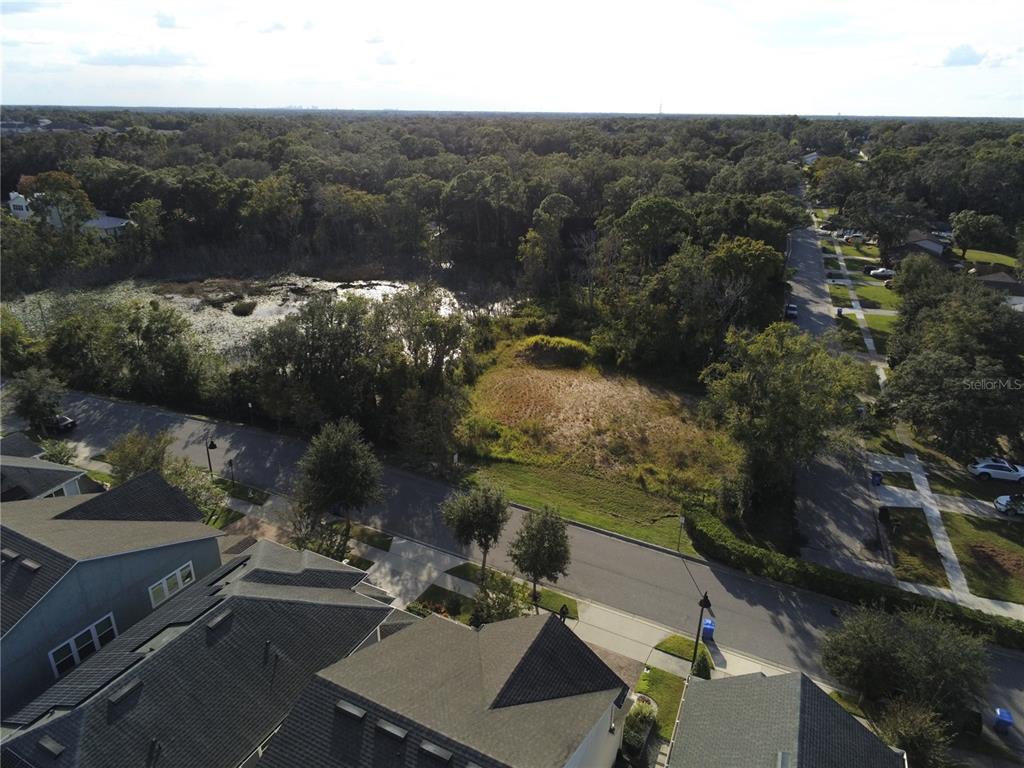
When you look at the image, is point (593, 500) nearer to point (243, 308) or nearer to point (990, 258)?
point (243, 308)

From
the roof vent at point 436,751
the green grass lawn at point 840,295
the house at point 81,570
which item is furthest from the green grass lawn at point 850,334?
the house at point 81,570

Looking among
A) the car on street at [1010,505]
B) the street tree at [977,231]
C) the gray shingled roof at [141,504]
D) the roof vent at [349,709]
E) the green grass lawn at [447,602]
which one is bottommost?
the green grass lawn at [447,602]

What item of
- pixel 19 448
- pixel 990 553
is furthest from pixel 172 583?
pixel 990 553

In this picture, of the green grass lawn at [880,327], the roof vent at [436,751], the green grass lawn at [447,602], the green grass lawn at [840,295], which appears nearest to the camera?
the roof vent at [436,751]

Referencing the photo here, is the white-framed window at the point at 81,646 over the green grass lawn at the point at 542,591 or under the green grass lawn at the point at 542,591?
over

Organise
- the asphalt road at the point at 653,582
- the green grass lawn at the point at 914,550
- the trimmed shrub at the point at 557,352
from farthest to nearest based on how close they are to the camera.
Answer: the trimmed shrub at the point at 557,352 → the green grass lawn at the point at 914,550 → the asphalt road at the point at 653,582

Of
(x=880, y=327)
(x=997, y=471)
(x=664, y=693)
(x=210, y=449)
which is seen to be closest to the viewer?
(x=664, y=693)

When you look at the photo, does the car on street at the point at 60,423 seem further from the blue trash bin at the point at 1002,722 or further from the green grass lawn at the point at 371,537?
the blue trash bin at the point at 1002,722
